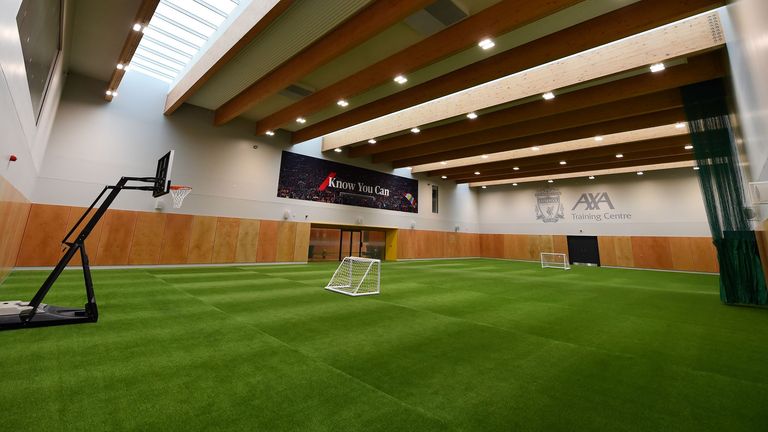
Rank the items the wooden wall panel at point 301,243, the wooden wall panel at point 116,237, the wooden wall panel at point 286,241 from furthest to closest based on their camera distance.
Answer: the wooden wall panel at point 301,243
the wooden wall panel at point 286,241
the wooden wall panel at point 116,237

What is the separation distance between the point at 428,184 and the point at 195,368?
1625 centimetres

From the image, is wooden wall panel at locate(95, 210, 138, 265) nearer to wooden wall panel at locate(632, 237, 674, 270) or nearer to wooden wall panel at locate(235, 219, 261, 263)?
wooden wall panel at locate(235, 219, 261, 263)

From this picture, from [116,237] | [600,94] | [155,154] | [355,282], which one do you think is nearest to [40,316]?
[355,282]

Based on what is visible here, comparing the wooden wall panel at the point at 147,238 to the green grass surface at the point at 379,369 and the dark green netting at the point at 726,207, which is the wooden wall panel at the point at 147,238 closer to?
the green grass surface at the point at 379,369

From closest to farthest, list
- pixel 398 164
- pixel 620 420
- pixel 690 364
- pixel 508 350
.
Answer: pixel 620 420, pixel 690 364, pixel 508 350, pixel 398 164

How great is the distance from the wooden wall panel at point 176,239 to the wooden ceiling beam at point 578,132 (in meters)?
10.4

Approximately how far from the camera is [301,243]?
12172mm

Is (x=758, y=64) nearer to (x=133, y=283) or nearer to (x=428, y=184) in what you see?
(x=133, y=283)

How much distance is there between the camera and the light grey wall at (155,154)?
7898 millimetres

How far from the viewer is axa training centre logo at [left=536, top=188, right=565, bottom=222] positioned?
1752 cm

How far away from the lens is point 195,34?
7.07 meters

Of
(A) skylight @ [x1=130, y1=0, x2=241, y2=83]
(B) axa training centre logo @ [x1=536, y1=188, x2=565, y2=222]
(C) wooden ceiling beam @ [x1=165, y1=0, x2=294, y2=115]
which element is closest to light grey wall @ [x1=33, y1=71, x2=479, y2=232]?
(A) skylight @ [x1=130, y1=0, x2=241, y2=83]

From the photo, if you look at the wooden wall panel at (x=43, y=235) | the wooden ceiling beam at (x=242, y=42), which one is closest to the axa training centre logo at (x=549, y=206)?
the wooden ceiling beam at (x=242, y=42)

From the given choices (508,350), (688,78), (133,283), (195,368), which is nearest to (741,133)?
(688,78)
